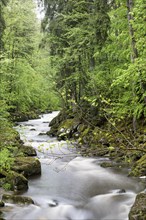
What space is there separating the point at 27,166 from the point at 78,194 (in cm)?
Answer: 214

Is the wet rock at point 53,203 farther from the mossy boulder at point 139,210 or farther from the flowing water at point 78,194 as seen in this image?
the mossy boulder at point 139,210

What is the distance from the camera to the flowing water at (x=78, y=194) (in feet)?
23.4

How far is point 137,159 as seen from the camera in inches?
406

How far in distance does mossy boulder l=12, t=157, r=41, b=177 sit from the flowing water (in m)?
0.26

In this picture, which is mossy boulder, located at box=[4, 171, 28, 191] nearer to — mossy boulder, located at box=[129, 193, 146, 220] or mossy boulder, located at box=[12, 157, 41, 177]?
mossy boulder, located at box=[12, 157, 41, 177]

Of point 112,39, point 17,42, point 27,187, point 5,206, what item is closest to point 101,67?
point 112,39

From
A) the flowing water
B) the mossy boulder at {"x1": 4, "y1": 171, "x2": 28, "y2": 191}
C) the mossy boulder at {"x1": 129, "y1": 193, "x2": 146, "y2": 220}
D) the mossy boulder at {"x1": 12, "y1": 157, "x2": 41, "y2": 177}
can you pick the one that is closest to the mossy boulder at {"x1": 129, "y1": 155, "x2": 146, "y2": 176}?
the flowing water

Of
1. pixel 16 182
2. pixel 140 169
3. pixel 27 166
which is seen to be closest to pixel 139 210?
pixel 140 169

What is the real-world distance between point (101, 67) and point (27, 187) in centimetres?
870

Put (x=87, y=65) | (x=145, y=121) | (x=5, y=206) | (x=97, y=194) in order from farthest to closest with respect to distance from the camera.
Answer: (x=87, y=65)
(x=145, y=121)
(x=97, y=194)
(x=5, y=206)

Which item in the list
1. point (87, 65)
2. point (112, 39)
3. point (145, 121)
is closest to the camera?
Answer: point (145, 121)

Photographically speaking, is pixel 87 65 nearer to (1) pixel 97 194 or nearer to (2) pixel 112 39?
(2) pixel 112 39

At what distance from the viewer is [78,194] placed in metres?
8.63

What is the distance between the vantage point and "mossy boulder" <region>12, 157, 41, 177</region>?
9554 millimetres
